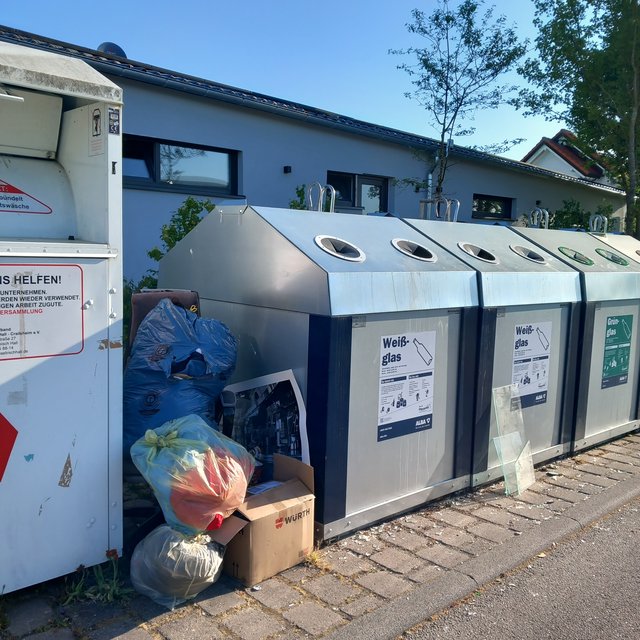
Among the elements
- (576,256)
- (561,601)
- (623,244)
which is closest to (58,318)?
(561,601)

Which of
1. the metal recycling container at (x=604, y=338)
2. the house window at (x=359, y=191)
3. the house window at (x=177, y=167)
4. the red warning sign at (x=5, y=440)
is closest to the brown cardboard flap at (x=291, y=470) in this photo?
the red warning sign at (x=5, y=440)

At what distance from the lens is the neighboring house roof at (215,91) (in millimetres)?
6235

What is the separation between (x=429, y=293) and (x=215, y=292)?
122cm

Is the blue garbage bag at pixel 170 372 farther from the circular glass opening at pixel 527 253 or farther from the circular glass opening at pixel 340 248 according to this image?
the circular glass opening at pixel 527 253

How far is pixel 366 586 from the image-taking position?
270 cm

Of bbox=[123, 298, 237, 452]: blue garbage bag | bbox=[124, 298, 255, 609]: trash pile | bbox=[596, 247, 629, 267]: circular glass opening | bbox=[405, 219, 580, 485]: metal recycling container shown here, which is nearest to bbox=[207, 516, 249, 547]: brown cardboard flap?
bbox=[124, 298, 255, 609]: trash pile

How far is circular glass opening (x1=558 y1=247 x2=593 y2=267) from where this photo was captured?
4711 mm

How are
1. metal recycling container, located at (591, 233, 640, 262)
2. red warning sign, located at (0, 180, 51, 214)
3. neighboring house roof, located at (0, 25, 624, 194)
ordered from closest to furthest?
red warning sign, located at (0, 180, 51, 214)
metal recycling container, located at (591, 233, 640, 262)
neighboring house roof, located at (0, 25, 624, 194)

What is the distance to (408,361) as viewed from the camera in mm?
3264

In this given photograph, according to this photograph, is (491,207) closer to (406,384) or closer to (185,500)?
(406,384)

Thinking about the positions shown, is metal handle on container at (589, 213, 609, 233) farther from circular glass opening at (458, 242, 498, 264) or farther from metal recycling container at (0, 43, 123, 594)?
metal recycling container at (0, 43, 123, 594)

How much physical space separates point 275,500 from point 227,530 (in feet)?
0.91

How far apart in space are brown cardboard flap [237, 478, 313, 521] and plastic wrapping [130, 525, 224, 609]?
0.21 m

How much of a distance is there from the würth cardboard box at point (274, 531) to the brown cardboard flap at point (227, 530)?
0.03 meters
